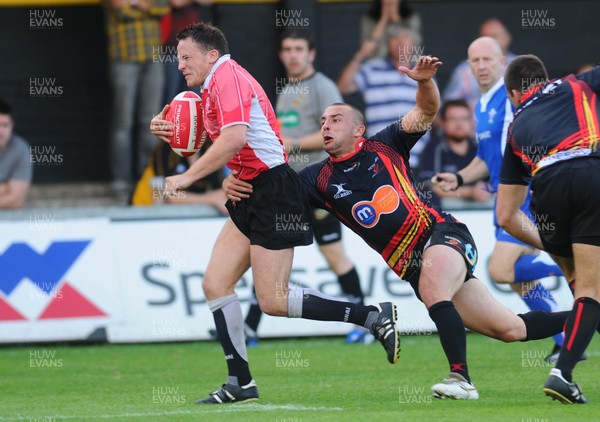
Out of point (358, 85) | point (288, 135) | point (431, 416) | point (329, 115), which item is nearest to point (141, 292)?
point (288, 135)

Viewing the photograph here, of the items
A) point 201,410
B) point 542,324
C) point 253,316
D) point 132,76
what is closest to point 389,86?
point 132,76

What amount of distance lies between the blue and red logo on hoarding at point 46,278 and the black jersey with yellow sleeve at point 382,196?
14.7ft

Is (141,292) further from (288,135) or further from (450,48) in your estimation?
(450,48)

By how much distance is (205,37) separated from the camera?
7316 millimetres

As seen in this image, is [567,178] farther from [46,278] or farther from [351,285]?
[46,278]

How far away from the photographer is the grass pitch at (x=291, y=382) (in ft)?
22.1

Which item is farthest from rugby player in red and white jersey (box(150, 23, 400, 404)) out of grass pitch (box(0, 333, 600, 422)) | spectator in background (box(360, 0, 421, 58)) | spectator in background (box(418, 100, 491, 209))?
spectator in background (box(360, 0, 421, 58))

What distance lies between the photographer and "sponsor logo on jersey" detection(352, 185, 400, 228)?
7.47 metres

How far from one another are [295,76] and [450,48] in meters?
4.42

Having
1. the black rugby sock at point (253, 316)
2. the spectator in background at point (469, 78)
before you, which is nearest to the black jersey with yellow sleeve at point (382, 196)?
the black rugby sock at point (253, 316)

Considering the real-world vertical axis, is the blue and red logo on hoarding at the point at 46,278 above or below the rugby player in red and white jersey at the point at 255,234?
below

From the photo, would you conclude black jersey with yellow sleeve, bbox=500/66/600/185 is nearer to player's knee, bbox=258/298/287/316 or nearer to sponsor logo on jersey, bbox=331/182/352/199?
sponsor logo on jersey, bbox=331/182/352/199

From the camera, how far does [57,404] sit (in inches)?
301

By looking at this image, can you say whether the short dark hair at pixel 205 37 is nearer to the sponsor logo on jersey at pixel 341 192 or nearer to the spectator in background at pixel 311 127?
the sponsor logo on jersey at pixel 341 192
